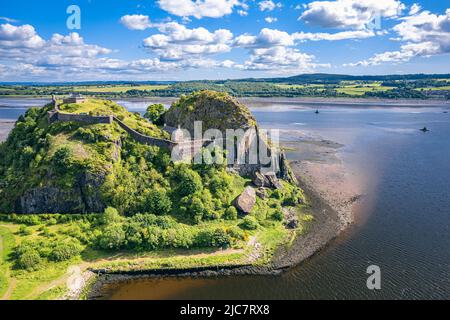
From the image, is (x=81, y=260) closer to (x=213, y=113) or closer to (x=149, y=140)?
(x=149, y=140)

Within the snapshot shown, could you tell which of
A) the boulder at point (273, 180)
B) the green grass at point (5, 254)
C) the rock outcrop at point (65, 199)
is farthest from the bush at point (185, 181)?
the green grass at point (5, 254)

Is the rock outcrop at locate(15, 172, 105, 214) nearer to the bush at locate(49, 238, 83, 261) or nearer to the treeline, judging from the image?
the treeline

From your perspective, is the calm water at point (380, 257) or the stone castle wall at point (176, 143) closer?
the calm water at point (380, 257)

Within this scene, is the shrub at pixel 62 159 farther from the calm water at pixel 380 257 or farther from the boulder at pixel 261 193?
the boulder at pixel 261 193

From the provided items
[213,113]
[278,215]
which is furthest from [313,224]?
[213,113]

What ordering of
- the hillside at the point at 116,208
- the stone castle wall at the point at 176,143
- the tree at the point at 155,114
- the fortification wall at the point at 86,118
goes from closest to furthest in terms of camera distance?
the hillside at the point at 116,208 → the fortification wall at the point at 86,118 → the stone castle wall at the point at 176,143 → the tree at the point at 155,114
